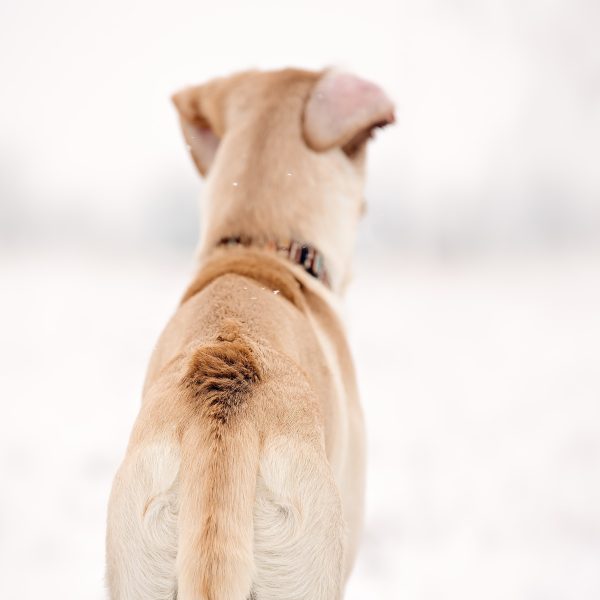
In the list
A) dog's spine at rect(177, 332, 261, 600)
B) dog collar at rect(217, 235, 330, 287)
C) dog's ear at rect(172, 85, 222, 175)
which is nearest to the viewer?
dog's spine at rect(177, 332, 261, 600)

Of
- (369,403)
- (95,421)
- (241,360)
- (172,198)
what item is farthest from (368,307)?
(241,360)

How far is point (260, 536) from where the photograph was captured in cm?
124

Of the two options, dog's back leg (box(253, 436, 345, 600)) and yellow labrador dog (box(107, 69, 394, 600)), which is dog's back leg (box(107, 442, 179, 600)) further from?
dog's back leg (box(253, 436, 345, 600))

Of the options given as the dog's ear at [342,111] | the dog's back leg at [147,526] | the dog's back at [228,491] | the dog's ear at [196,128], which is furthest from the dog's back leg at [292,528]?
the dog's ear at [196,128]

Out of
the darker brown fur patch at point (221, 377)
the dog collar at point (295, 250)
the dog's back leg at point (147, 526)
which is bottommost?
the dog's back leg at point (147, 526)

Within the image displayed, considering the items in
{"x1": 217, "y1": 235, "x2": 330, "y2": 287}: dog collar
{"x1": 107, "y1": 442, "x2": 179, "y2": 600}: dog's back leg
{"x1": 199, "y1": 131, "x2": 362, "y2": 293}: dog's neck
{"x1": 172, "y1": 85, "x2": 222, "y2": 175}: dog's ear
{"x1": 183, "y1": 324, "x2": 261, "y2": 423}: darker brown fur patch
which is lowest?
{"x1": 107, "y1": 442, "x2": 179, "y2": 600}: dog's back leg

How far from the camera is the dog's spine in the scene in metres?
1.16

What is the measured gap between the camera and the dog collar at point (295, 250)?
6.89ft

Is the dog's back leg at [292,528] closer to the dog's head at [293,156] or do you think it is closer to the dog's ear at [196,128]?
the dog's head at [293,156]

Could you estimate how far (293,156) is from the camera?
2.22 m

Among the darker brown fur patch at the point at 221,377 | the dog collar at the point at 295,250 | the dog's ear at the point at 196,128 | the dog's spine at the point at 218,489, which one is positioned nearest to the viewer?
the dog's spine at the point at 218,489

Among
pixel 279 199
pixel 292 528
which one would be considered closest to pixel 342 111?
pixel 279 199

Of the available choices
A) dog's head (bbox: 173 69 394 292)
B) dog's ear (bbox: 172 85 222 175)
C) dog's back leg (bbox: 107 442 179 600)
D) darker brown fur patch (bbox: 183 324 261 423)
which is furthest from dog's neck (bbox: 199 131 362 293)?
dog's back leg (bbox: 107 442 179 600)

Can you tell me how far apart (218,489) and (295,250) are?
3.41 feet
